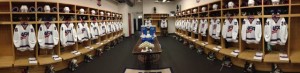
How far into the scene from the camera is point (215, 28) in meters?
6.51

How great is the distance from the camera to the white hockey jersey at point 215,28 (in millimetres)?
6292

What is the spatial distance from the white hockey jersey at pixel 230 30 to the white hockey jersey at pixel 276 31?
2.73 feet

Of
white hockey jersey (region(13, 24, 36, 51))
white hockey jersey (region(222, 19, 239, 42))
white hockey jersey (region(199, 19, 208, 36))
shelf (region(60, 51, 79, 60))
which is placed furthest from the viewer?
white hockey jersey (region(199, 19, 208, 36))

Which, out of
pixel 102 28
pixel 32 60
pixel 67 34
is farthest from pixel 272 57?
pixel 102 28

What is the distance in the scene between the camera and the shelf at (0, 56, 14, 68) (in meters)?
4.45

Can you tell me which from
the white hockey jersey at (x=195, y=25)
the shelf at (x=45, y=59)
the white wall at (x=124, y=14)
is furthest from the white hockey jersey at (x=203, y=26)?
the white wall at (x=124, y=14)

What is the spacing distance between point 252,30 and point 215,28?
166 cm

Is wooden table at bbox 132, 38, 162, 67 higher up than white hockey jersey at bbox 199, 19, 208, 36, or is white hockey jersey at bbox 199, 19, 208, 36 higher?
white hockey jersey at bbox 199, 19, 208, 36

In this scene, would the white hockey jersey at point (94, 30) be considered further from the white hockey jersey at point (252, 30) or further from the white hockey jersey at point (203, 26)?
the white hockey jersey at point (252, 30)

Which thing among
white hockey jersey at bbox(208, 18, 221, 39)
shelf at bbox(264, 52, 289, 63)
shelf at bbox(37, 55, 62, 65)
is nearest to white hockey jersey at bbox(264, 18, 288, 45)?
shelf at bbox(264, 52, 289, 63)

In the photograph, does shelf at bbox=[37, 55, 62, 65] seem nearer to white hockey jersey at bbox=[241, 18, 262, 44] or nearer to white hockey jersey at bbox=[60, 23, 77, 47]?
white hockey jersey at bbox=[60, 23, 77, 47]

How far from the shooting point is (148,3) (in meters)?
16.4

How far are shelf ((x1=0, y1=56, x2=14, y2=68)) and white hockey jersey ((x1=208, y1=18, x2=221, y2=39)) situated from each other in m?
5.14

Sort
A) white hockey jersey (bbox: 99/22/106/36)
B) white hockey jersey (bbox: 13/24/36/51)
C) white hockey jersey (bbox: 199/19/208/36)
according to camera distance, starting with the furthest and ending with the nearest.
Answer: white hockey jersey (bbox: 99/22/106/36)
white hockey jersey (bbox: 199/19/208/36)
white hockey jersey (bbox: 13/24/36/51)
